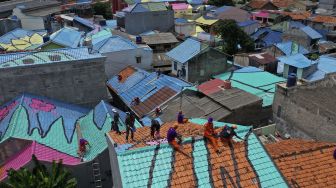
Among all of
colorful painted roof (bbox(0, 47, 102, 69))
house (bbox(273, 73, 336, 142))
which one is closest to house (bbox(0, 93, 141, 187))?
colorful painted roof (bbox(0, 47, 102, 69))

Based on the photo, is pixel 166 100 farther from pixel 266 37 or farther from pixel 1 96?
pixel 266 37

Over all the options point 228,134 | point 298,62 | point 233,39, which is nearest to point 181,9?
point 233,39

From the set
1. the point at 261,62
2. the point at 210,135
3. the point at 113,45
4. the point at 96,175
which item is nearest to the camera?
the point at 210,135

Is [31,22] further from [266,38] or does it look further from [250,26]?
[266,38]

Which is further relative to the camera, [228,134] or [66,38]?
[66,38]

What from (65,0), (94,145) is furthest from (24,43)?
(65,0)

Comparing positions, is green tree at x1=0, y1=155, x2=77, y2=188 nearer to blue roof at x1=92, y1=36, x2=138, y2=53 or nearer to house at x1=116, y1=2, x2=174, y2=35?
blue roof at x1=92, y1=36, x2=138, y2=53

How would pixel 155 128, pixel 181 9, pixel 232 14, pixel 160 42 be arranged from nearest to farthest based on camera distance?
pixel 155 128
pixel 160 42
pixel 232 14
pixel 181 9
